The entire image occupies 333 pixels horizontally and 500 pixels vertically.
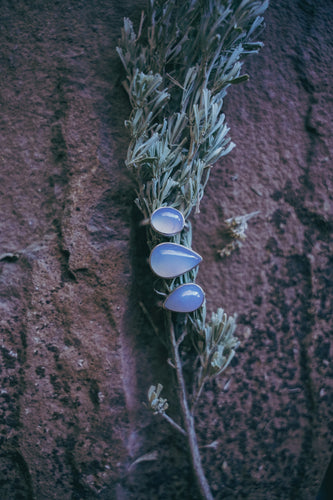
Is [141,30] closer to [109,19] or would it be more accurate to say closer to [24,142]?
[109,19]

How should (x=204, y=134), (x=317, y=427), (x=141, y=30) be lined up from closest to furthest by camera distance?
(x=204, y=134)
(x=141, y=30)
(x=317, y=427)

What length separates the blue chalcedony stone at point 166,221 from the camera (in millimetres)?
1007

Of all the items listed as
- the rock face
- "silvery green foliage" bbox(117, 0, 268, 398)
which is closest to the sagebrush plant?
"silvery green foliage" bbox(117, 0, 268, 398)

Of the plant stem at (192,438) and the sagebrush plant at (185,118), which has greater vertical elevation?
the sagebrush plant at (185,118)

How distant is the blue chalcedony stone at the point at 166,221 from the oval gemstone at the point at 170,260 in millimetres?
41

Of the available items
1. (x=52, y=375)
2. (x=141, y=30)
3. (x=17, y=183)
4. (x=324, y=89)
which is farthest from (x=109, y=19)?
(x=52, y=375)

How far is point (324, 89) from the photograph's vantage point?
1.35 meters

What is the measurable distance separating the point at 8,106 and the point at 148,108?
525mm

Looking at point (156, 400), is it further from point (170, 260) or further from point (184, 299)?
point (170, 260)

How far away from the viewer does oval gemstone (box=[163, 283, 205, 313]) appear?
1.03 metres

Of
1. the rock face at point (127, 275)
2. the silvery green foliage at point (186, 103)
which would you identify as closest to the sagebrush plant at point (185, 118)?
the silvery green foliage at point (186, 103)

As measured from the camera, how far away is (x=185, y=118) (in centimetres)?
108

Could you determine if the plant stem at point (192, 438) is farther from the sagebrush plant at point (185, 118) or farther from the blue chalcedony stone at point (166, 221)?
the blue chalcedony stone at point (166, 221)

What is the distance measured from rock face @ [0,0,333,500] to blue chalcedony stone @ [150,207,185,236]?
19 centimetres
